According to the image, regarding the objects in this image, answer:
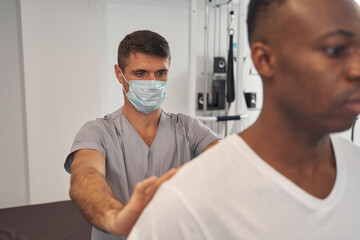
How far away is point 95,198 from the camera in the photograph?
0.75 m

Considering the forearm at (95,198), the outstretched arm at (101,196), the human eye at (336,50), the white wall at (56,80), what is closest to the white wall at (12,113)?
the white wall at (56,80)

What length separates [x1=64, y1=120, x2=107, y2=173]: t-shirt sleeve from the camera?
3.43 ft

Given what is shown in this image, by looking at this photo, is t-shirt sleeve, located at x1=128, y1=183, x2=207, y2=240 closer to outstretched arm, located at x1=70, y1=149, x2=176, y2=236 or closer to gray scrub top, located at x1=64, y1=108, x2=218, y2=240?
outstretched arm, located at x1=70, y1=149, x2=176, y2=236

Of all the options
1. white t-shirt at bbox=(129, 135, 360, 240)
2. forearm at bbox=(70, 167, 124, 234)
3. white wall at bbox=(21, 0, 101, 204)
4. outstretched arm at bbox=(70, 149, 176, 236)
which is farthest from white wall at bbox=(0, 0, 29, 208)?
white t-shirt at bbox=(129, 135, 360, 240)

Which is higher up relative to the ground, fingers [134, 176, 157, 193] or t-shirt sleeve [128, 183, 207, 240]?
fingers [134, 176, 157, 193]

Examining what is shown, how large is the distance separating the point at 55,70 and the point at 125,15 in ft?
2.37

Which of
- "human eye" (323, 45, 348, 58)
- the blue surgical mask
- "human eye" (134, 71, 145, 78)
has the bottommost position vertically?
the blue surgical mask

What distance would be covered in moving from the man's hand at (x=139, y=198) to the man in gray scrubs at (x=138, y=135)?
0.33 metres

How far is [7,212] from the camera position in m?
2.21

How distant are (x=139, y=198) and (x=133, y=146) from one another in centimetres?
60

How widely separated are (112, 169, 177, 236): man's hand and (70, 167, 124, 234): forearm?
0.05 meters

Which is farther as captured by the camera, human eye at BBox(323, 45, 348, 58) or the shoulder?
the shoulder

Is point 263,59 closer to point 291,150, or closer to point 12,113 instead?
point 291,150

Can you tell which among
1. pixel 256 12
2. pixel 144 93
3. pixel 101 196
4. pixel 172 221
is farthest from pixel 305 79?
pixel 144 93
